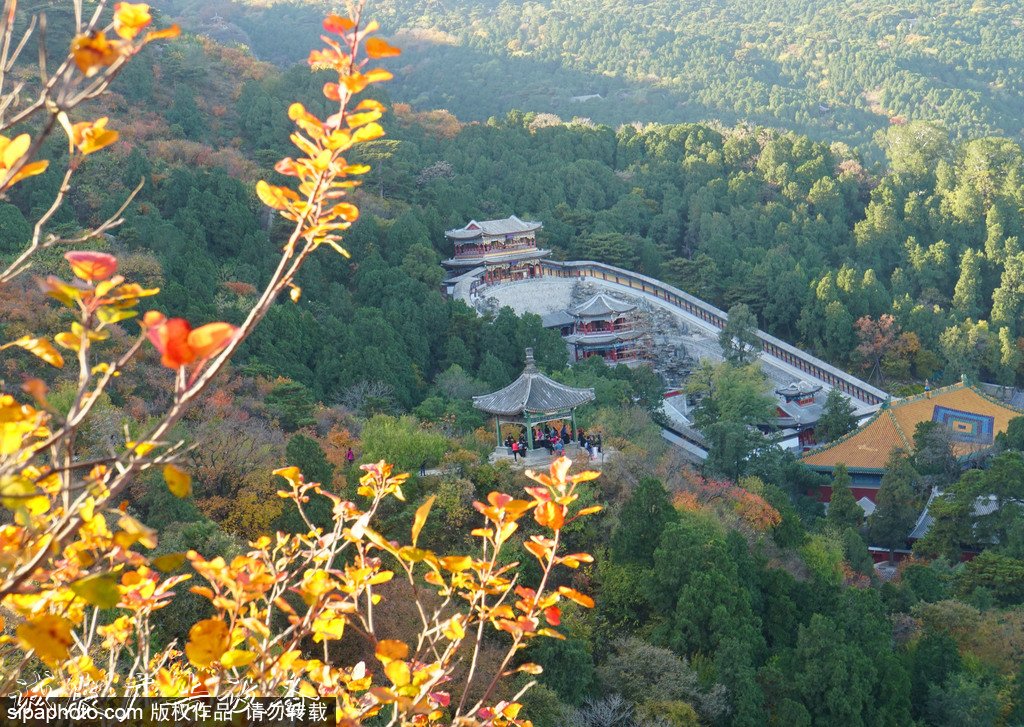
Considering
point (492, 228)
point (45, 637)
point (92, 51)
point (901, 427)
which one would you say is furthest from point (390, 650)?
point (492, 228)

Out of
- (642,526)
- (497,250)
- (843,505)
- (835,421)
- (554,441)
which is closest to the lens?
(642,526)

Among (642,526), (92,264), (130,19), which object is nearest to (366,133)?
(130,19)

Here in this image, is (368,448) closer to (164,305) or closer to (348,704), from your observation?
(164,305)

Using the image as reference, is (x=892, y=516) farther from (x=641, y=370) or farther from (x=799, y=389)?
(x=799, y=389)

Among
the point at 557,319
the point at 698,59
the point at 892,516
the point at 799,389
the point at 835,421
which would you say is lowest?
the point at 698,59

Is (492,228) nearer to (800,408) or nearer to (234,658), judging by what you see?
(800,408)

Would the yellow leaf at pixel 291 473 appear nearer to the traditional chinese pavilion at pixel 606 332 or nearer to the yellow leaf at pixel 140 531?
the yellow leaf at pixel 140 531

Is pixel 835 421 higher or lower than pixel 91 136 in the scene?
lower

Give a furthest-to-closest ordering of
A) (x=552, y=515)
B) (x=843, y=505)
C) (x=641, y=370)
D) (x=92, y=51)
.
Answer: (x=641, y=370) → (x=843, y=505) → (x=552, y=515) → (x=92, y=51)

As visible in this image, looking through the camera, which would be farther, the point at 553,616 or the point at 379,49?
the point at 553,616
